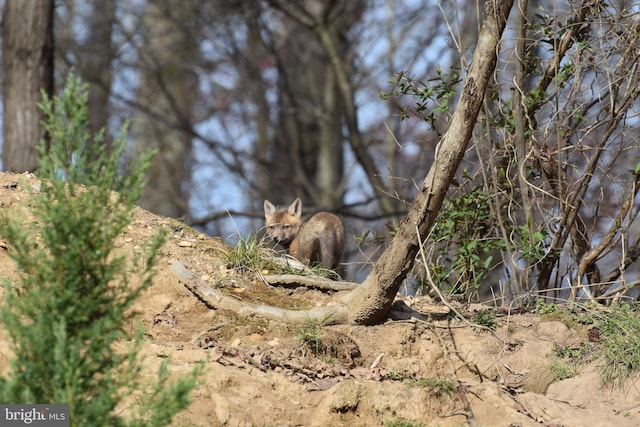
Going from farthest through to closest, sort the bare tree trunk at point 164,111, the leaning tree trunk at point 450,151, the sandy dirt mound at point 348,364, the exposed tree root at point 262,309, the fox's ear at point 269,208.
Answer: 1. the bare tree trunk at point 164,111
2. the fox's ear at point 269,208
3. the exposed tree root at point 262,309
4. the leaning tree trunk at point 450,151
5. the sandy dirt mound at point 348,364

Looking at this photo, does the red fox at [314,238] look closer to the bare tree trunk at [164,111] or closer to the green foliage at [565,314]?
the green foliage at [565,314]

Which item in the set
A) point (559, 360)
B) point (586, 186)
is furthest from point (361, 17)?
point (559, 360)

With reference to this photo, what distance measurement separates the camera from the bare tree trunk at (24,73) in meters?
11.3

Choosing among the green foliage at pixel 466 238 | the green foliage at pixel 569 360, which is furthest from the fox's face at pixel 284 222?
the green foliage at pixel 569 360

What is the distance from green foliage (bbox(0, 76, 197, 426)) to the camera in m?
3.87

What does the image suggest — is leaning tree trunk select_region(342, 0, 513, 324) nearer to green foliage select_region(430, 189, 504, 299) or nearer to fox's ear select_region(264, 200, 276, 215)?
green foliage select_region(430, 189, 504, 299)

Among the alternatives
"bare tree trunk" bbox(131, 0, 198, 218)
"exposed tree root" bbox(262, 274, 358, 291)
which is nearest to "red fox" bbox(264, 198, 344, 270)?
"exposed tree root" bbox(262, 274, 358, 291)

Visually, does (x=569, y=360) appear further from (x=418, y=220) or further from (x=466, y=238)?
(x=466, y=238)

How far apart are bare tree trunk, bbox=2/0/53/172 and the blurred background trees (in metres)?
0.05

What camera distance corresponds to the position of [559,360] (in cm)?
644

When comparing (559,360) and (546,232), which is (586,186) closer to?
(546,232)

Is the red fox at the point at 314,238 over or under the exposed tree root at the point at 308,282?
over

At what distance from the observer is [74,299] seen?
399 cm

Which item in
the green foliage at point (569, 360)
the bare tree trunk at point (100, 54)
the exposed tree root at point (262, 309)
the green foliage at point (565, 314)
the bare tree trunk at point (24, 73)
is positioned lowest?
the green foliage at point (569, 360)
